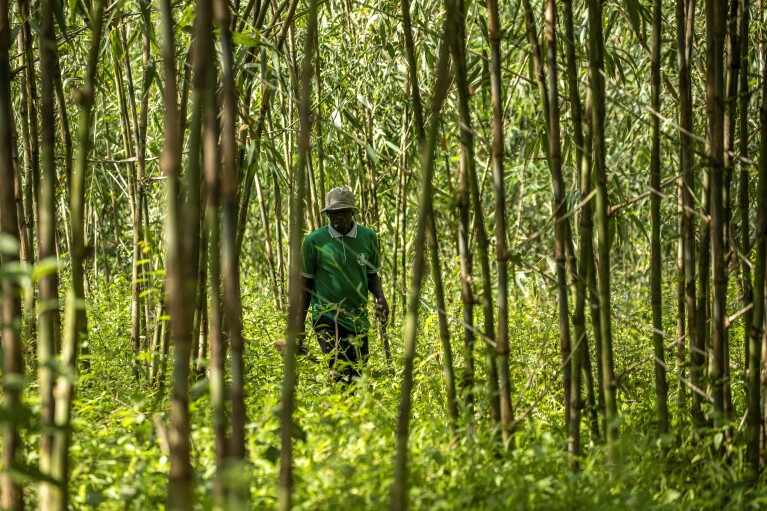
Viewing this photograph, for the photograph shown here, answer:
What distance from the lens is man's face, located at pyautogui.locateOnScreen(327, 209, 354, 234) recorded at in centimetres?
434

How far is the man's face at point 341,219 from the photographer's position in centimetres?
434

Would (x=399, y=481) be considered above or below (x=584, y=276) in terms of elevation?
below

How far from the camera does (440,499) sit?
6.22ft

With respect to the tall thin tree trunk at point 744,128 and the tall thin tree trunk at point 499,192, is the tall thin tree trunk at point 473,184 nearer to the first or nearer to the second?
the tall thin tree trunk at point 499,192

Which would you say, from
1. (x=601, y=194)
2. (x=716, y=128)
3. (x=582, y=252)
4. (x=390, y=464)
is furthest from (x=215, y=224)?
(x=716, y=128)

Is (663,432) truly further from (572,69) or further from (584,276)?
(572,69)

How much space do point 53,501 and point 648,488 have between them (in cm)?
133

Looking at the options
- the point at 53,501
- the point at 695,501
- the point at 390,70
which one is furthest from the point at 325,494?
the point at 390,70

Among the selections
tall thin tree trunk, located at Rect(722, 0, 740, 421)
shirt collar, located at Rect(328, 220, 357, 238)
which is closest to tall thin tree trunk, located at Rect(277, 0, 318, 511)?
tall thin tree trunk, located at Rect(722, 0, 740, 421)

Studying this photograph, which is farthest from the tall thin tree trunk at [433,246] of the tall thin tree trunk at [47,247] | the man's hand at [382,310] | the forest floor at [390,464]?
the man's hand at [382,310]

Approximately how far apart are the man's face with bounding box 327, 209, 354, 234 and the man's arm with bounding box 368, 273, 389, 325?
249 millimetres

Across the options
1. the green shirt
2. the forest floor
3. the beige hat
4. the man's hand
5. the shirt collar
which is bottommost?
the forest floor

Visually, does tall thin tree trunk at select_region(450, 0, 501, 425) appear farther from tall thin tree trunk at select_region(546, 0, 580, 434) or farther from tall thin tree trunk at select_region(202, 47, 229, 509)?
tall thin tree trunk at select_region(202, 47, 229, 509)

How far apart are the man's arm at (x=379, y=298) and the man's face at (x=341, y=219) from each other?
25 cm
